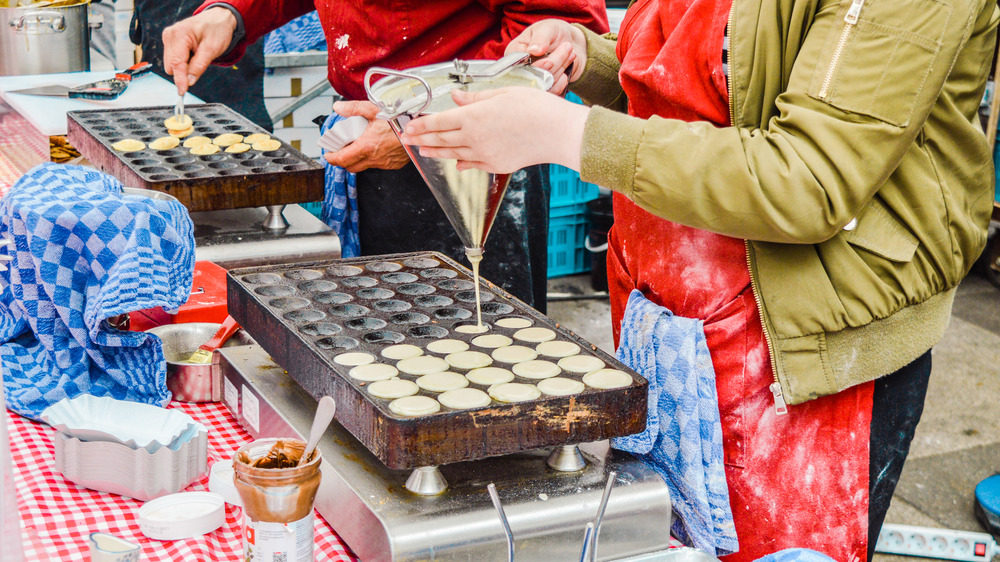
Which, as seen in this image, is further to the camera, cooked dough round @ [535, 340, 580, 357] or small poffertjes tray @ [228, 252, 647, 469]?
cooked dough round @ [535, 340, 580, 357]

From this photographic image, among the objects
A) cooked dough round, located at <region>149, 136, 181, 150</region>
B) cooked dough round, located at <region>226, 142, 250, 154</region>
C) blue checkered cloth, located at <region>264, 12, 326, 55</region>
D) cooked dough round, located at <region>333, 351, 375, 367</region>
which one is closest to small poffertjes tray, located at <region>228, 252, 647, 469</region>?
cooked dough round, located at <region>333, 351, 375, 367</region>

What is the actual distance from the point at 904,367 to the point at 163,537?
1.10 meters

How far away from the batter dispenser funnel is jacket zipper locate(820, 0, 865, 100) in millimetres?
460

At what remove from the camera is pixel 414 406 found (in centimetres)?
119

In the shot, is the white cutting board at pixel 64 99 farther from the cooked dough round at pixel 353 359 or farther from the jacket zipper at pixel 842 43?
the jacket zipper at pixel 842 43

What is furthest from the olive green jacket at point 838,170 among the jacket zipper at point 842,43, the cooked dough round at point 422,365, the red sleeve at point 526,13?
the red sleeve at point 526,13

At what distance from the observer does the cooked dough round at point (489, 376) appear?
1.28 metres

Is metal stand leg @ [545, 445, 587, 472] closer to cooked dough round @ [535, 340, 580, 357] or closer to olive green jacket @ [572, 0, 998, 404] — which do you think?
cooked dough round @ [535, 340, 580, 357]

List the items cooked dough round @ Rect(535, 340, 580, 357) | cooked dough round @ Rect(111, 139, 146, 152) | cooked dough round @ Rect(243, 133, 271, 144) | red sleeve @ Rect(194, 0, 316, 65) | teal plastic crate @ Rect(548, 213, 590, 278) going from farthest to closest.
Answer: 1. teal plastic crate @ Rect(548, 213, 590, 278)
2. red sleeve @ Rect(194, 0, 316, 65)
3. cooked dough round @ Rect(243, 133, 271, 144)
4. cooked dough round @ Rect(111, 139, 146, 152)
5. cooked dough round @ Rect(535, 340, 580, 357)

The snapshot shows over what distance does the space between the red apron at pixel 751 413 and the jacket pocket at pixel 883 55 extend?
0.29 m

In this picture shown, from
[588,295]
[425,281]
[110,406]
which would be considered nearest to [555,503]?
[425,281]

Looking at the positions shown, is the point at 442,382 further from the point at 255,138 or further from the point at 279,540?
the point at 255,138

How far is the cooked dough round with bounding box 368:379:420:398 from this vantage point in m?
1.22

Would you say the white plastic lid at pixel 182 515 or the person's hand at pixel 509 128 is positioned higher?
the person's hand at pixel 509 128
